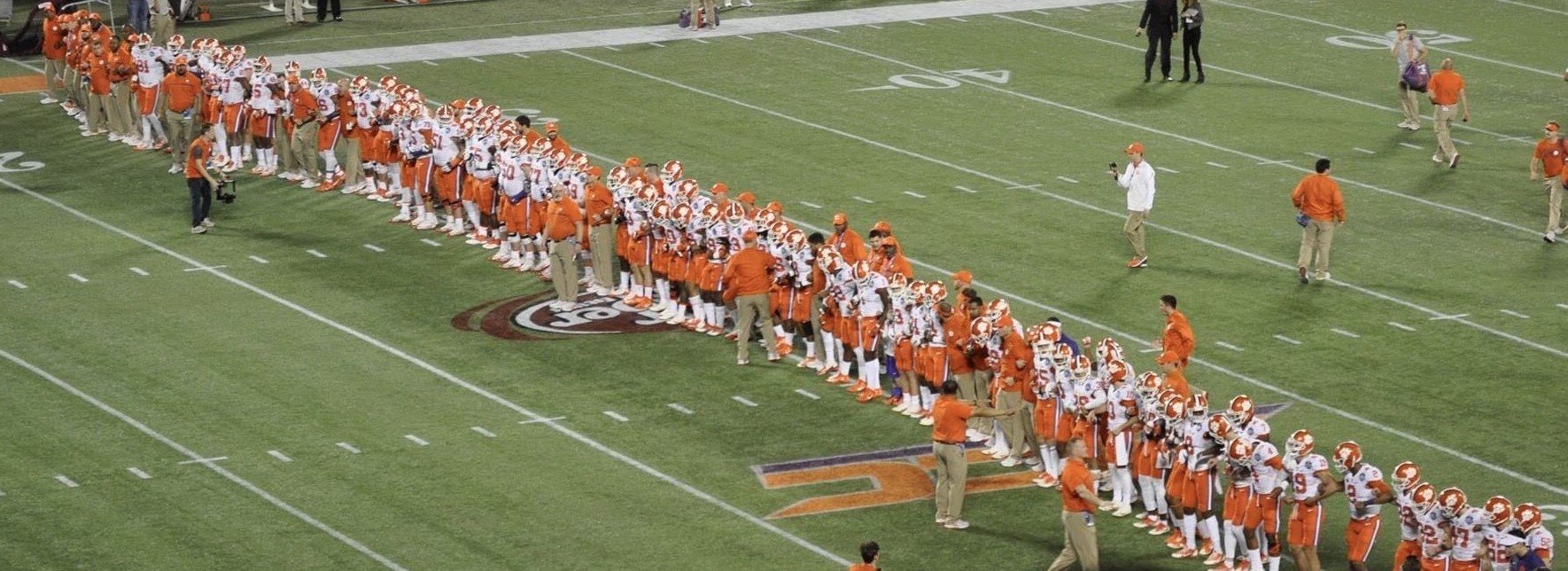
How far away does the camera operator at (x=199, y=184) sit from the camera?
27391 millimetres

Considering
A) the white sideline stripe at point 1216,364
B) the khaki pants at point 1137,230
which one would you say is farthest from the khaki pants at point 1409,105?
the khaki pants at point 1137,230

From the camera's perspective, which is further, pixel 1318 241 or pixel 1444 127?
pixel 1444 127

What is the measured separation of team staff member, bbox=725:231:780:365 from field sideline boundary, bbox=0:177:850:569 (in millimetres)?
2488

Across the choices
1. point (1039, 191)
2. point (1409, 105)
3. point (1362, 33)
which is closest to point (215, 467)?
point (1039, 191)

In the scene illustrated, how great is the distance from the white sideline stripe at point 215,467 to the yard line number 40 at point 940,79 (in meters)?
15.2

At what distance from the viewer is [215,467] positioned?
20.2 metres

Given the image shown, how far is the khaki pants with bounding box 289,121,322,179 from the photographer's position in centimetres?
2986

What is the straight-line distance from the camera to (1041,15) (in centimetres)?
4028

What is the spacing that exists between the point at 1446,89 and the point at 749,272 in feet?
→ 37.7

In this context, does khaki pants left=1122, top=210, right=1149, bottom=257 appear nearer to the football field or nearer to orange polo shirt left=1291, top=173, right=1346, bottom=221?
the football field

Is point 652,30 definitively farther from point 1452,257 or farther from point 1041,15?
point 1452,257

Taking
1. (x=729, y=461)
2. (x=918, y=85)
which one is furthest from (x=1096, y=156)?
(x=729, y=461)

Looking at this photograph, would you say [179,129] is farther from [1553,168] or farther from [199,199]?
[1553,168]

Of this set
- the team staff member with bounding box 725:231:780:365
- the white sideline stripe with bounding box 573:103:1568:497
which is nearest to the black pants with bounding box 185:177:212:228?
the white sideline stripe with bounding box 573:103:1568:497
